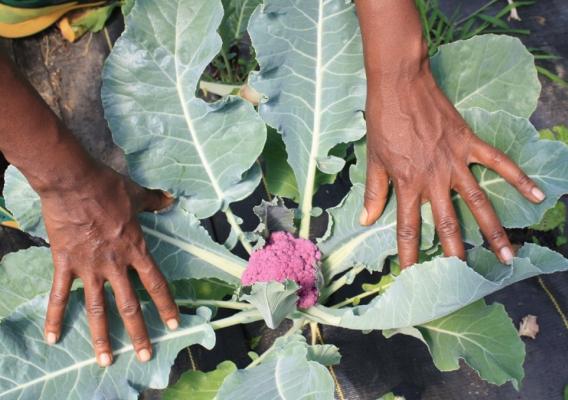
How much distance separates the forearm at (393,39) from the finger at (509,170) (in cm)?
16

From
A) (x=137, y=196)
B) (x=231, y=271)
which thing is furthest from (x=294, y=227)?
(x=137, y=196)

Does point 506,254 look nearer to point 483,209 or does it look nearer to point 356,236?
point 483,209

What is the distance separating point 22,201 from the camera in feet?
3.56

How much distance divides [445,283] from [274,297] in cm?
26

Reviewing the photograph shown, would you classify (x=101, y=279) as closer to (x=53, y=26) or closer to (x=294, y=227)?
(x=294, y=227)

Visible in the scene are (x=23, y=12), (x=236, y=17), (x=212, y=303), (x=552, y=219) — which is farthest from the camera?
(x=23, y=12)

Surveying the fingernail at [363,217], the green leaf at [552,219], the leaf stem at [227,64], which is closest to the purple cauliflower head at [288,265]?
the fingernail at [363,217]

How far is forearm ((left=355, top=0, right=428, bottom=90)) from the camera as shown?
95 cm

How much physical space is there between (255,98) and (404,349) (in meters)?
0.65

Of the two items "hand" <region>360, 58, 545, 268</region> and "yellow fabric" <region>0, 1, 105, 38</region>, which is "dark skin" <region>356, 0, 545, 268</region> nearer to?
"hand" <region>360, 58, 545, 268</region>

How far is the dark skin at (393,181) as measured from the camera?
3.07ft

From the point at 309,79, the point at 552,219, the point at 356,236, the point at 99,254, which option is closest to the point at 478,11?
the point at 552,219

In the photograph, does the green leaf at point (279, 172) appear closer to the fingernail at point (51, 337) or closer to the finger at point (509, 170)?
the finger at point (509, 170)

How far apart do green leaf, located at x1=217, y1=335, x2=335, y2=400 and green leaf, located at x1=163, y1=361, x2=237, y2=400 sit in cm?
12
